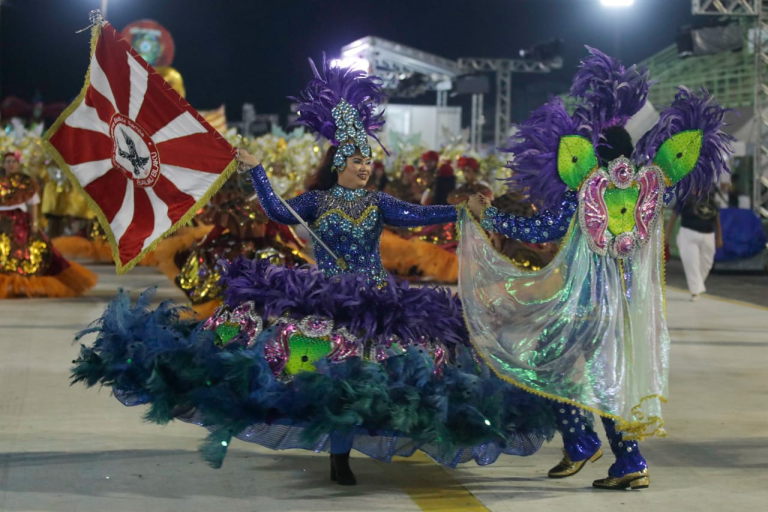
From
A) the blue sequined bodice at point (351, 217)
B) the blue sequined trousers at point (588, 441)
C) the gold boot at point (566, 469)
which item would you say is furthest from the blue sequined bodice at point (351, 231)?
the gold boot at point (566, 469)

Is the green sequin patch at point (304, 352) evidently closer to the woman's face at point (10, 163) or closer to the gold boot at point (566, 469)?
the gold boot at point (566, 469)

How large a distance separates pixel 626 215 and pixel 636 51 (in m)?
23.7

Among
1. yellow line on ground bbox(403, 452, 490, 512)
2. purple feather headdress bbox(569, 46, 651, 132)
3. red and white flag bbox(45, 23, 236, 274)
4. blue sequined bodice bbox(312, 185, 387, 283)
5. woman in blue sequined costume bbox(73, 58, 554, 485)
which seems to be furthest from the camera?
red and white flag bbox(45, 23, 236, 274)

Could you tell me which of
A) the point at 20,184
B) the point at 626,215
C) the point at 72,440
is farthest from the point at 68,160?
the point at 20,184

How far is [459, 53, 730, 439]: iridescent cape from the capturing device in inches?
186

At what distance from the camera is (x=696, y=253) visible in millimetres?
13297

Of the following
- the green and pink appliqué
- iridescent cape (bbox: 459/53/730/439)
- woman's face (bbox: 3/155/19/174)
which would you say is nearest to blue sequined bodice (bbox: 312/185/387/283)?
iridescent cape (bbox: 459/53/730/439)

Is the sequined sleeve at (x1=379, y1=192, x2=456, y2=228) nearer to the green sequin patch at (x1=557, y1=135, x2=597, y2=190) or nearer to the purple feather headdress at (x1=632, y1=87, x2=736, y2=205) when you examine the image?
the green sequin patch at (x1=557, y1=135, x2=597, y2=190)

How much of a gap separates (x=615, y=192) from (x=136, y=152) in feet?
7.73

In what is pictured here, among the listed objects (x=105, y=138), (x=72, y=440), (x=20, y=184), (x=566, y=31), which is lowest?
(x=72, y=440)

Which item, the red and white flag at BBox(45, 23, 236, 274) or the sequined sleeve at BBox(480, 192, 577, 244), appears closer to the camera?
the sequined sleeve at BBox(480, 192, 577, 244)

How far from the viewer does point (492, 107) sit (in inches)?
1679

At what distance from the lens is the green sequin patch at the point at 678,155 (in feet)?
16.4

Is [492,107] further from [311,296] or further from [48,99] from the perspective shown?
[311,296]
